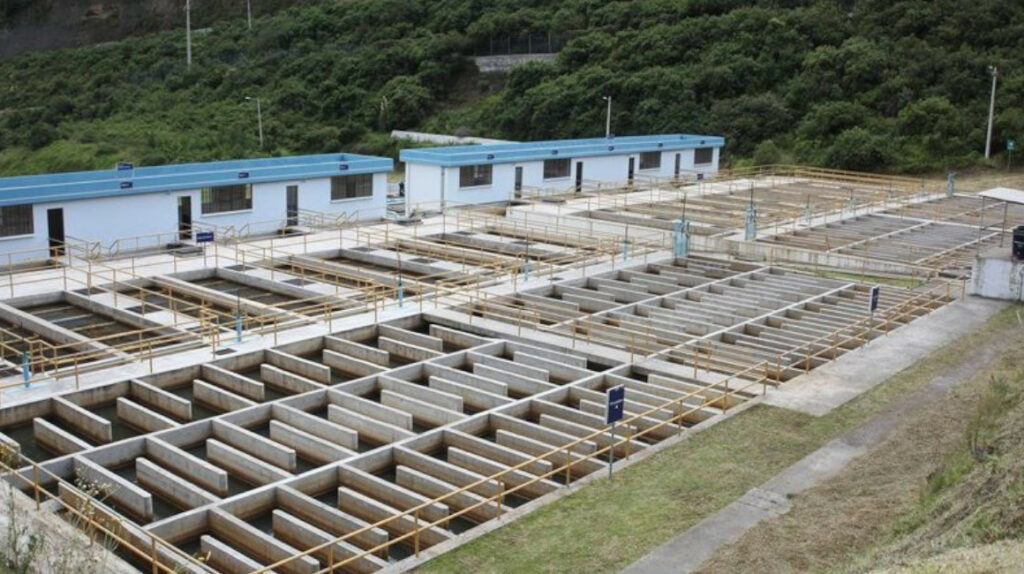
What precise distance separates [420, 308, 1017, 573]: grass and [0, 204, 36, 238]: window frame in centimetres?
2299

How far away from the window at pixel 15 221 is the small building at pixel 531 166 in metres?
15.0

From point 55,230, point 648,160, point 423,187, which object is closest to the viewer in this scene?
point 55,230

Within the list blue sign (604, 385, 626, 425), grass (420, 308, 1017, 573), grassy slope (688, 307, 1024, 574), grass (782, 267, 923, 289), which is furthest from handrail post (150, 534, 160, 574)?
grass (782, 267, 923, 289)

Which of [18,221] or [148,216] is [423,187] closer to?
[148,216]

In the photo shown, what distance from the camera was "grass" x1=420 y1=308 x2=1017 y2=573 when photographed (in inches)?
549

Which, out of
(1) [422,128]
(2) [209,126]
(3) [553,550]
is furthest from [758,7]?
(3) [553,550]

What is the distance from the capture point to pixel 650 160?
53.7 metres

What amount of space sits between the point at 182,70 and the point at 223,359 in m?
78.4

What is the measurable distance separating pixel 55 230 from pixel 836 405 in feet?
79.7

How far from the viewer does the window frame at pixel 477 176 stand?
1769 inches

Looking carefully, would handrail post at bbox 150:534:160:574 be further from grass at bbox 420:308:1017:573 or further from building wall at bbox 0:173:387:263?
building wall at bbox 0:173:387:263

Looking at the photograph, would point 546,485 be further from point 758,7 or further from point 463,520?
point 758,7

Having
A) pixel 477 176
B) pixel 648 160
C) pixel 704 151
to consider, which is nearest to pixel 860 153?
pixel 704 151

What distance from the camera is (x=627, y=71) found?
72688 millimetres
